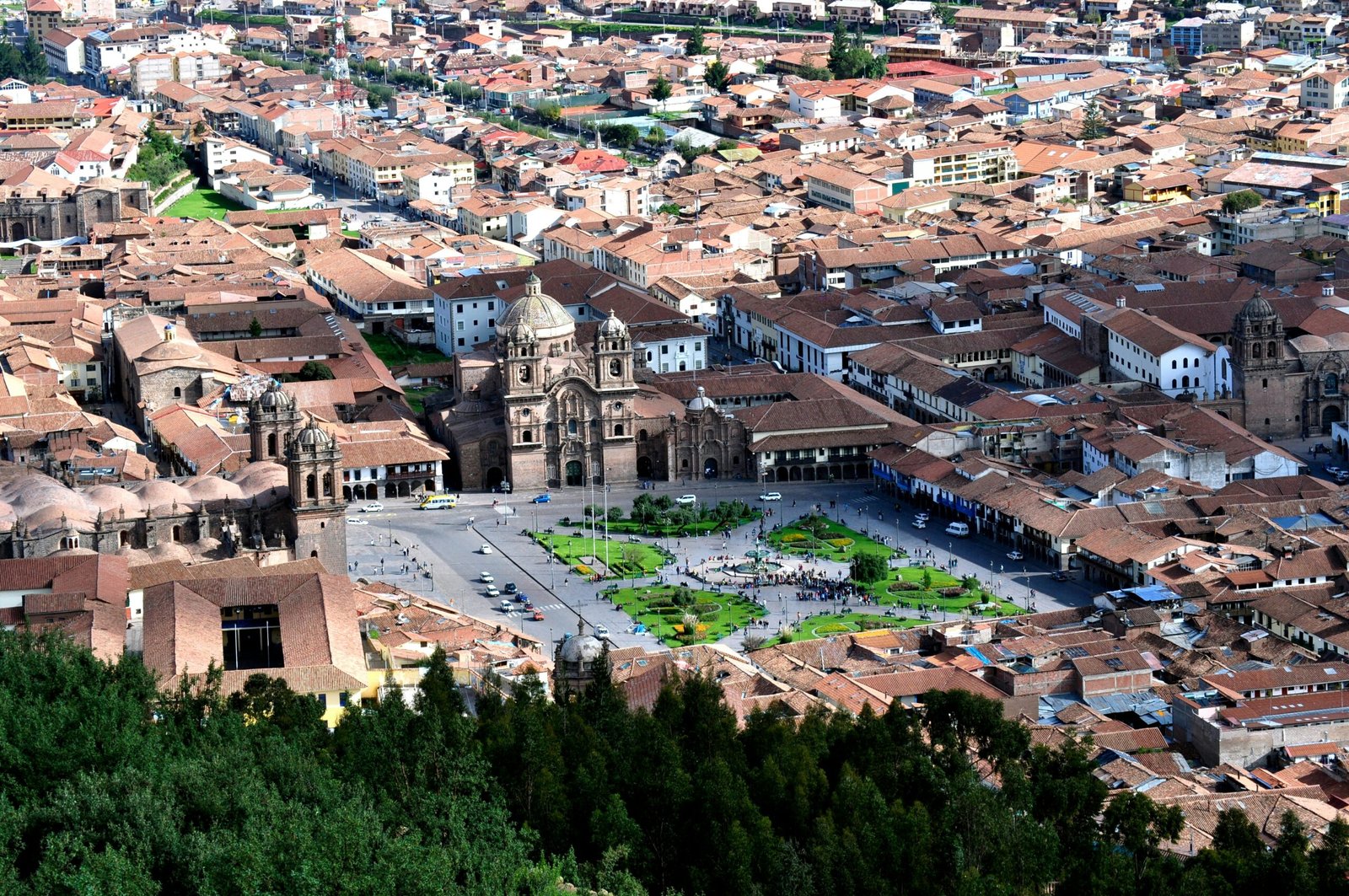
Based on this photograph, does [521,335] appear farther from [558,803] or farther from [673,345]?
[558,803]

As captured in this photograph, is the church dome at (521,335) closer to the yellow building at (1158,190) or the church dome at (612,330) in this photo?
the church dome at (612,330)

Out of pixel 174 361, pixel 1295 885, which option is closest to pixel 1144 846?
pixel 1295 885

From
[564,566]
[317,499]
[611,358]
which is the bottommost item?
[564,566]

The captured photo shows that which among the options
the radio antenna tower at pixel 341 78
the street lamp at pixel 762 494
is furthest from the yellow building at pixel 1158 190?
the street lamp at pixel 762 494

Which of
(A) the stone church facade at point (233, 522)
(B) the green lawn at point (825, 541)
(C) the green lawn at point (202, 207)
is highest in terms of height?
(A) the stone church facade at point (233, 522)

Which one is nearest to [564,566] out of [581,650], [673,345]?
[581,650]

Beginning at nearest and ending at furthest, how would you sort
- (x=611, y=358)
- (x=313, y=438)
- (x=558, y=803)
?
(x=558, y=803) < (x=313, y=438) < (x=611, y=358)

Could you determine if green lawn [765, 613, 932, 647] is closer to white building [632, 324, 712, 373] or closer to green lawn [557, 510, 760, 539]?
green lawn [557, 510, 760, 539]
